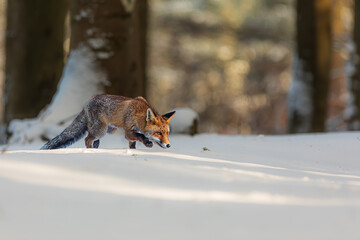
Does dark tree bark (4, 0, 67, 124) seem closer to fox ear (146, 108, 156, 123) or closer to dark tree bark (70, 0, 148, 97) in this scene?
dark tree bark (70, 0, 148, 97)

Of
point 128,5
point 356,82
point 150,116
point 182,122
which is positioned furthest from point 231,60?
point 150,116

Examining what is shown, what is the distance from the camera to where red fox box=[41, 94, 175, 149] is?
5.01 m

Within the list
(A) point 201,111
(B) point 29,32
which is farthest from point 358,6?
(A) point 201,111

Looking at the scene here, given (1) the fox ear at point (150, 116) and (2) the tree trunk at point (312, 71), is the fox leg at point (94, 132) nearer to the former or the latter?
(1) the fox ear at point (150, 116)

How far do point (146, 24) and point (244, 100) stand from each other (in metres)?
12.6

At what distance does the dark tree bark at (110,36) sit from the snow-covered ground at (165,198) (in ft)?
12.2

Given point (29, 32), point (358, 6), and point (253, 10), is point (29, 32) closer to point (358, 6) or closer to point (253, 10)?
point (358, 6)

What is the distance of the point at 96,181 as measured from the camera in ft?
11.6

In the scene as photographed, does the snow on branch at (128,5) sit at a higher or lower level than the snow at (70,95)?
higher

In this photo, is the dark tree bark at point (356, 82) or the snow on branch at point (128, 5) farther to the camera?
the dark tree bark at point (356, 82)

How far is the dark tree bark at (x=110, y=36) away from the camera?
8.38 meters

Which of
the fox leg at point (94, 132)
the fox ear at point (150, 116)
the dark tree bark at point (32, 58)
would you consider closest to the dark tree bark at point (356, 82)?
the dark tree bark at point (32, 58)

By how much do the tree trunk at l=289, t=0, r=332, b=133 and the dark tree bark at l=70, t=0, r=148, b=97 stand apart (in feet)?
15.9

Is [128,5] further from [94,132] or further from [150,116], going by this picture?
[150,116]
